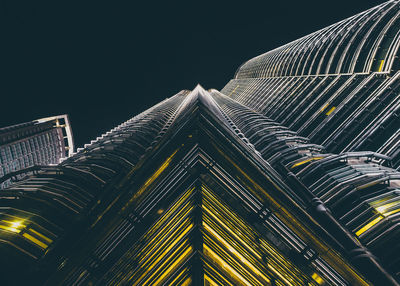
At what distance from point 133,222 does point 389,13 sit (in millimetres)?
52366

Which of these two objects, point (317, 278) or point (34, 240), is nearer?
point (317, 278)

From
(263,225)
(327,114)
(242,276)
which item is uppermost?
(242,276)

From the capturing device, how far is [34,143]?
12912 centimetres

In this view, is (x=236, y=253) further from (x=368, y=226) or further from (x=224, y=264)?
(x=368, y=226)

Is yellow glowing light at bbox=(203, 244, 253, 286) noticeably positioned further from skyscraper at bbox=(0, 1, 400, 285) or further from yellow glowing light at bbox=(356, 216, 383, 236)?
yellow glowing light at bbox=(356, 216, 383, 236)

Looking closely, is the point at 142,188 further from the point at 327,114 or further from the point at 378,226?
the point at 327,114

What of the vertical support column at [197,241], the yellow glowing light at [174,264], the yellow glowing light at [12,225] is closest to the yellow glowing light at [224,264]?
the vertical support column at [197,241]

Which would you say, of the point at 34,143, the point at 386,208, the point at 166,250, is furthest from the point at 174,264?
the point at 34,143

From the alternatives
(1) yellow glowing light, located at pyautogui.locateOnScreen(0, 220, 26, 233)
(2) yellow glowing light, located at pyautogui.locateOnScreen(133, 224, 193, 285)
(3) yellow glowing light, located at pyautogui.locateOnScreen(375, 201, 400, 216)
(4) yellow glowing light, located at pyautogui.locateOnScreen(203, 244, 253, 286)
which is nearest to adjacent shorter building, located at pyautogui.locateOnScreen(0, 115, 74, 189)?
(1) yellow glowing light, located at pyautogui.locateOnScreen(0, 220, 26, 233)

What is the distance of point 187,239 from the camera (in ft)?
21.4

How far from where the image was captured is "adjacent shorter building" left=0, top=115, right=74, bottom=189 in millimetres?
110000

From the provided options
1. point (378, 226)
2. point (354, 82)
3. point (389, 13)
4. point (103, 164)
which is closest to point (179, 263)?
point (378, 226)

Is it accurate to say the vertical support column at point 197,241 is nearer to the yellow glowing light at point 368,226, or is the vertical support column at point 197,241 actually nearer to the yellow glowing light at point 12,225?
the yellow glowing light at point 12,225

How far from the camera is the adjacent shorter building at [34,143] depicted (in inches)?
4331
